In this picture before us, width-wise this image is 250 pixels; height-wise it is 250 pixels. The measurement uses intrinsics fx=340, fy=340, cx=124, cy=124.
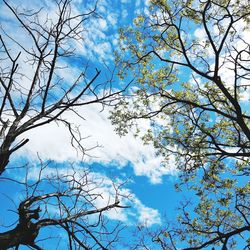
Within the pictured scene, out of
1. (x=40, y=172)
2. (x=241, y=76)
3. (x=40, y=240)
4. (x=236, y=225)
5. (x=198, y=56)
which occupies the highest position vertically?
(x=198, y=56)

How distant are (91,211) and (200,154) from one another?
780cm

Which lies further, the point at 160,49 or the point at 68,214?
the point at 160,49

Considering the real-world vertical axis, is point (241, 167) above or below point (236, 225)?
above

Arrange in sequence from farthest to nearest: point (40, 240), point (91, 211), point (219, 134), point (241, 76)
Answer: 1. point (219, 134)
2. point (241, 76)
3. point (91, 211)
4. point (40, 240)

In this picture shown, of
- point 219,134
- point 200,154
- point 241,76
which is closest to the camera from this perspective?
point 241,76

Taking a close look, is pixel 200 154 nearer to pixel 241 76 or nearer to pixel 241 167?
pixel 241 167

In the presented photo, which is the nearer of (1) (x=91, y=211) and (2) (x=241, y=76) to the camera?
(1) (x=91, y=211)

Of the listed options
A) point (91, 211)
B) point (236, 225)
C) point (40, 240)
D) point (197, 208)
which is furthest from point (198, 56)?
point (40, 240)

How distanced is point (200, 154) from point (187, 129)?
1.61m

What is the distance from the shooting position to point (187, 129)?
1401 cm

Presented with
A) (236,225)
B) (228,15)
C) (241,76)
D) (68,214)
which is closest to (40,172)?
(68,214)

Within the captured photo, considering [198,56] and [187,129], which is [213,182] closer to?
[187,129]

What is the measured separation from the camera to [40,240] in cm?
503

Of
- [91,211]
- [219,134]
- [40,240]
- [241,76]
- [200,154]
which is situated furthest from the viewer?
[219,134]
